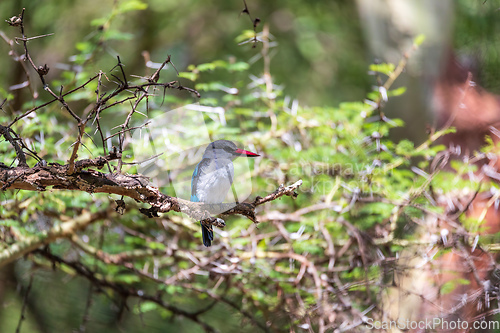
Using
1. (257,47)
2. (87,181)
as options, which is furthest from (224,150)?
(257,47)

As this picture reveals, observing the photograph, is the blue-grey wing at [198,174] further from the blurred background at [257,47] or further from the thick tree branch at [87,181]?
the blurred background at [257,47]

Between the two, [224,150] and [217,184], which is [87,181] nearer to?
[224,150]

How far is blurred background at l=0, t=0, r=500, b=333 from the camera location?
16.1 feet

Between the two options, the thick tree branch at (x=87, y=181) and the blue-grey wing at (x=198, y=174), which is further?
the blue-grey wing at (x=198, y=174)

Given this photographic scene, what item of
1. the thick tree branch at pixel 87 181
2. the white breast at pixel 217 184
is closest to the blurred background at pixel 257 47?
the white breast at pixel 217 184

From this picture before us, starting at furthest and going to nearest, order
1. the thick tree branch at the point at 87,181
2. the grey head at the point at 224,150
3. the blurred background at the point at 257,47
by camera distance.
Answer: the blurred background at the point at 257,47 → the grey head at the point at 224,150 → the thick tree branch at the point at 87,181

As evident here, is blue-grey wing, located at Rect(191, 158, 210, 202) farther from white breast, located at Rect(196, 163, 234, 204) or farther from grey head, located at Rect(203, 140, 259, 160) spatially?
grey head, located at Rect(203, 140, 259, 160)

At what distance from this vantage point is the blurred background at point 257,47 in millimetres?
4898

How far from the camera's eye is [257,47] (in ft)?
20.5

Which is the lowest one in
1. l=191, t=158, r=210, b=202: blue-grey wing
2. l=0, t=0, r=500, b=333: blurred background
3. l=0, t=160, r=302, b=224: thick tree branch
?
l=0, t=0, r=500, b=333: blurred background

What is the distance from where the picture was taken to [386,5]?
5262mm

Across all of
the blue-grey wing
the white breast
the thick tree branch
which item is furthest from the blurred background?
the thick tree branch

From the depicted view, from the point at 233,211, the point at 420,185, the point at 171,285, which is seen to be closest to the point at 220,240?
the point at 171,285

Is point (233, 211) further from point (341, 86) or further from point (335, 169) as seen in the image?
point (341, 86)
